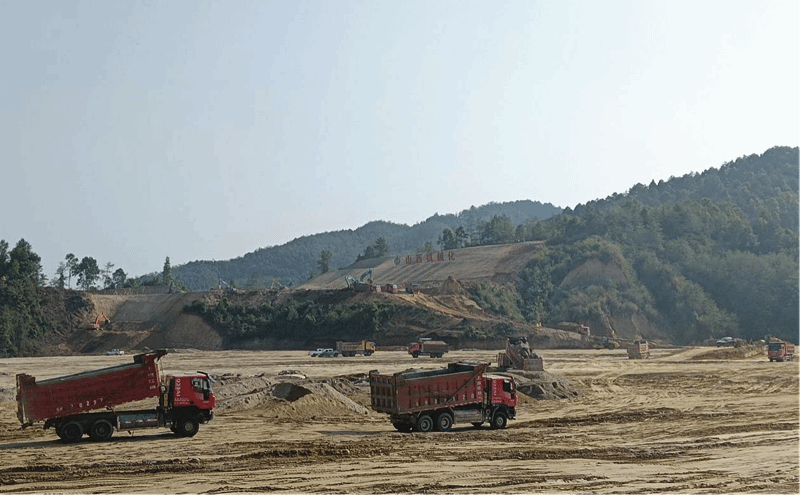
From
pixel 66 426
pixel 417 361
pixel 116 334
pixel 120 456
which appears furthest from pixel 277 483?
pixel 116 334

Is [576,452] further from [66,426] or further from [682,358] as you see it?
[682,358]

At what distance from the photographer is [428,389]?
27953 mm

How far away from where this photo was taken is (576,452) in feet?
79.5

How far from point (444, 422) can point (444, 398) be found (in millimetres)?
809

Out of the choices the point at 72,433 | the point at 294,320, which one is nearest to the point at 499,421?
the point at 72,433

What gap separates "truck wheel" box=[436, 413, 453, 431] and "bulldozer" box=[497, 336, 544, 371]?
1894 centimetres

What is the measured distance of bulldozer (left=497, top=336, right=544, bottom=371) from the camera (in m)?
46.9

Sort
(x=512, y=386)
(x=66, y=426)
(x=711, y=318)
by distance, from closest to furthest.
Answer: (x=66, y=426) → (x=512, y=386) → (x=711, y=318)

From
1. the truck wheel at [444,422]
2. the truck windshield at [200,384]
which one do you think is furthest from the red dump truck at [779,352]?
the truck windshield at [200,384]

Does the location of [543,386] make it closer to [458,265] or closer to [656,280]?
[656,280]

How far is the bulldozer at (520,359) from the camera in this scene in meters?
46.9

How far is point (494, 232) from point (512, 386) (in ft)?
509

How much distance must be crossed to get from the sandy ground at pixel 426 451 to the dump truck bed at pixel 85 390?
1.08m

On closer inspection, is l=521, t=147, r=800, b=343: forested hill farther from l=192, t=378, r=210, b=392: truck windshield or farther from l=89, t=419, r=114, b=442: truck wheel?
l=89, t=419, r=114, b=442: truck wheel
